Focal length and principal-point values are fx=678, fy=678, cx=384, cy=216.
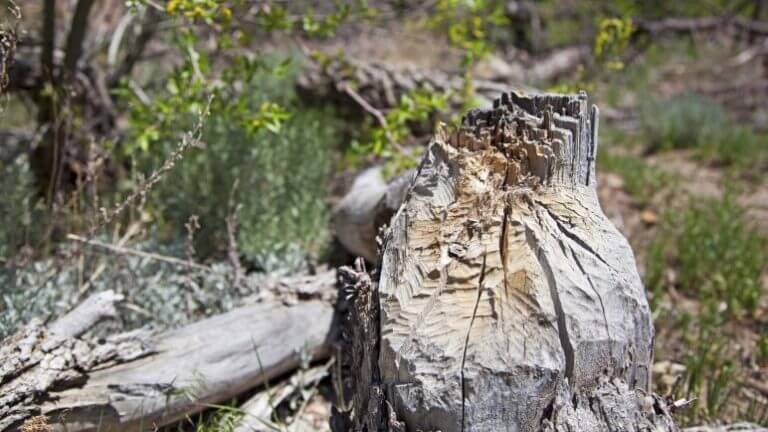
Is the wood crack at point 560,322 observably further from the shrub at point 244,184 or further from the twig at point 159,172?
the shrub at point 244,184

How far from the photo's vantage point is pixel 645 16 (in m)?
10.2

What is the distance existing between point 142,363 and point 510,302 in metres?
1.66

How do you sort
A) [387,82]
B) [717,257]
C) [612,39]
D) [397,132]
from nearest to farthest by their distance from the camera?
1. [397,132]
2. [612,39]
3. [717,257]
4. [387,82]

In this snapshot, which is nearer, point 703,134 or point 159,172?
point 159,172

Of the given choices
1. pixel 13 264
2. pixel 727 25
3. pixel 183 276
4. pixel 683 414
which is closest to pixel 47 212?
pixel 13 264

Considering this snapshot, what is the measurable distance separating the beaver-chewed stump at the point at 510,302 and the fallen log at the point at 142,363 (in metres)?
0.91

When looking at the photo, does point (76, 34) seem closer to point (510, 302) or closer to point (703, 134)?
point (510, 302)

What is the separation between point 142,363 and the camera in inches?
112

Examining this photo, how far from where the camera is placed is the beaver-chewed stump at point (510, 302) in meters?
1.91

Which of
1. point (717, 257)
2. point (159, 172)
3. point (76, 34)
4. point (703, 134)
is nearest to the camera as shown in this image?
point (159, 172)

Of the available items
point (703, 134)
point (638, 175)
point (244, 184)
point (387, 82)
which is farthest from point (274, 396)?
point (703, 134)

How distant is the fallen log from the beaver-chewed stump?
909 mm

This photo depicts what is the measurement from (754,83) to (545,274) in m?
8.85

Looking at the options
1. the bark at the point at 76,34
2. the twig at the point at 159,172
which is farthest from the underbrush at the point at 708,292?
the bark at the point at 76,34
